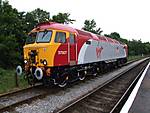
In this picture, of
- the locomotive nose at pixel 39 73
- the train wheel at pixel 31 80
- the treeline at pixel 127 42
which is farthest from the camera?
the treeline at pixel 127 42

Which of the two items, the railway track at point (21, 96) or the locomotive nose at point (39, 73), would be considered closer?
the railway track at point (21, 96)

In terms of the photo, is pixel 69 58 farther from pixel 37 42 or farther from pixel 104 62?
pixel 104 62

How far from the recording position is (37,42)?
13727 millimetres

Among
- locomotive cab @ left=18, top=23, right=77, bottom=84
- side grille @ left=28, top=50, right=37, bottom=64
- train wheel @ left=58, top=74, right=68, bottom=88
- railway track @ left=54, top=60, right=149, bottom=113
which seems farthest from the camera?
train wheel @ left=58, top=74, right=68, bottom=88

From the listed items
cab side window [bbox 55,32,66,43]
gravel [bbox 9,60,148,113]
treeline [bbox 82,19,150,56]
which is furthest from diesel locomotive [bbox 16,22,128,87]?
treeline [bbox 82,19,150,56]

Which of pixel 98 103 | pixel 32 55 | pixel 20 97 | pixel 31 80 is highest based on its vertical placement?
pixel 32 55

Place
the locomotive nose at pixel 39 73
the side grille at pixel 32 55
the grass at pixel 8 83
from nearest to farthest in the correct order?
the locomotive nose at pixel 39 73
the side grille at pixel 32 55
the grass at pixel 8 83

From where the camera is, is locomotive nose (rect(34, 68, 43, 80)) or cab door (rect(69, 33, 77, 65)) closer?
locomotive nose (rect(34, 68, 43, 80))

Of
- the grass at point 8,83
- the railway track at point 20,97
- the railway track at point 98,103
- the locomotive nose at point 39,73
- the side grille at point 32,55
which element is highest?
the side grille at point 32,55

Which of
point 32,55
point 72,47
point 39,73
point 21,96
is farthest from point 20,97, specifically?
point 72,47

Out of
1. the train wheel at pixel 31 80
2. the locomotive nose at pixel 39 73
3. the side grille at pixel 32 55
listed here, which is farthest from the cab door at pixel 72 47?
the locomotive nose at pixel 39 73

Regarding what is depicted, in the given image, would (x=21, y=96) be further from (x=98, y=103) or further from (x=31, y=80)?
(x=98, y=103)

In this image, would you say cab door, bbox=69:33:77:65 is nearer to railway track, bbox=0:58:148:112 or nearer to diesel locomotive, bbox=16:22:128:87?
diesel locomotive, bbox=16:22:128:87

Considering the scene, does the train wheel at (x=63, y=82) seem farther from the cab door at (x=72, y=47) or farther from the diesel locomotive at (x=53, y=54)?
the cab door at (x=72, y=47)
